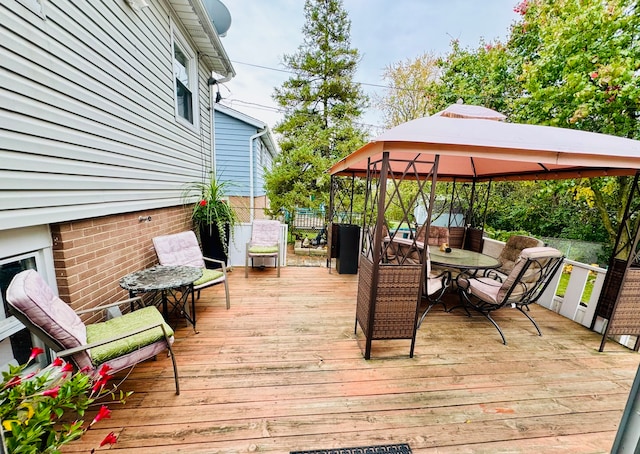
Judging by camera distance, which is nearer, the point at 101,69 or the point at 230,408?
the point at 230,408

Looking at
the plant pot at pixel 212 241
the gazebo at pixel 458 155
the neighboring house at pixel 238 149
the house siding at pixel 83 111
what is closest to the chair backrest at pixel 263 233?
the plant pot at pixel 212 241

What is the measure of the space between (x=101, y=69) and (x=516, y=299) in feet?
16.7

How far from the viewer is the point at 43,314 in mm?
1523

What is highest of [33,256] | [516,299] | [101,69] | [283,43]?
[283,43]

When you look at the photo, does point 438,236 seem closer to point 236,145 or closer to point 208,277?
point 208,277

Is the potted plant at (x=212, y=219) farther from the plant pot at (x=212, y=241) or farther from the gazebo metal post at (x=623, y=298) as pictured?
the gazebo metal post at (x=623, y=298)

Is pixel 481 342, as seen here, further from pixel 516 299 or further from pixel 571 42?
pixel 571 42

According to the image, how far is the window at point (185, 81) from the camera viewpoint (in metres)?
4.04

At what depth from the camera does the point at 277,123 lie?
25.5ft

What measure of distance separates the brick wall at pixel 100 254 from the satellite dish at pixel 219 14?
411 centimetres

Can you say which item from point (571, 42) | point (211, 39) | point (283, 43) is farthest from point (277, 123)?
point (571, 42)

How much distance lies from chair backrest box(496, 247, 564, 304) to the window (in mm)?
5168

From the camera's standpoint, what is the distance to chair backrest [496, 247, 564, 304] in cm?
264

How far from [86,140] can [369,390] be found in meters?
3.31
